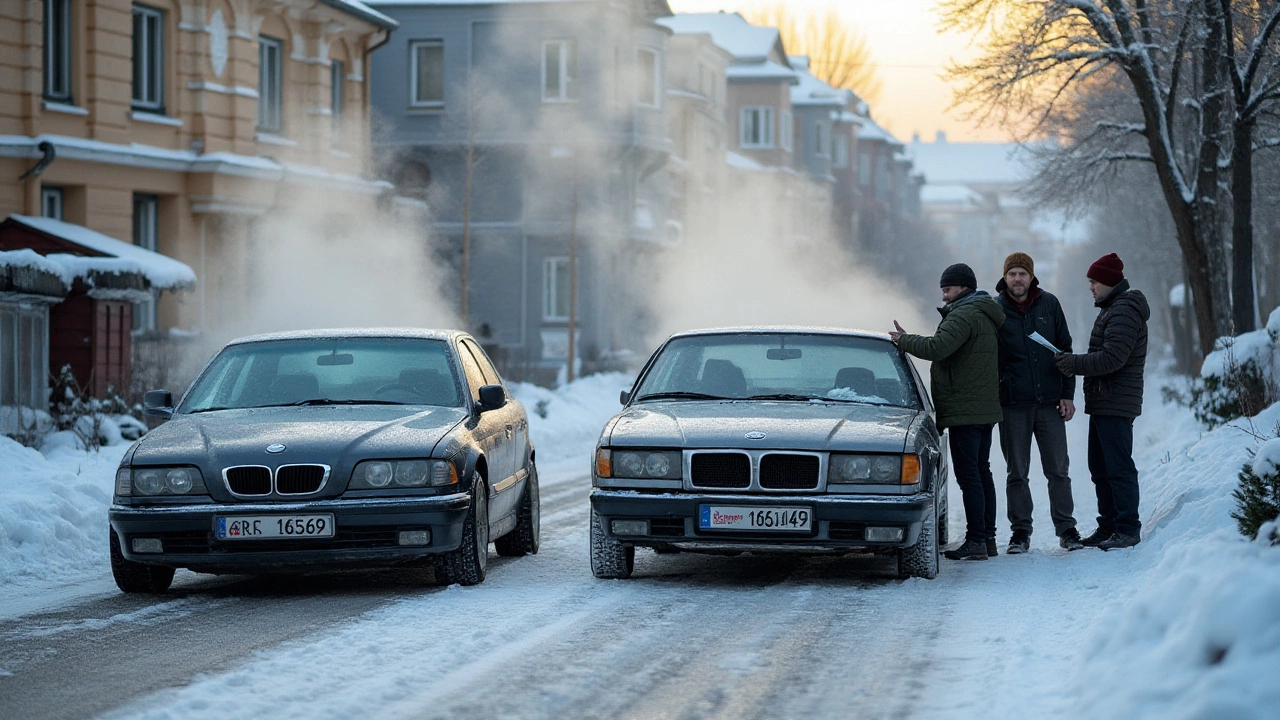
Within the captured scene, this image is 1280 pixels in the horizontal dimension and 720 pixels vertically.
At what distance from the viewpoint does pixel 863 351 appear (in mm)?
10500

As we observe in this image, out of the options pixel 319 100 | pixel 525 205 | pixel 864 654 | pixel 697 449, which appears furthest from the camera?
pixel 525 205

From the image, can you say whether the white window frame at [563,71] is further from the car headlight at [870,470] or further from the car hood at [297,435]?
the car headlight at [870,470]

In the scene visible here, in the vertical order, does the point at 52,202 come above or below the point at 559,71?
below

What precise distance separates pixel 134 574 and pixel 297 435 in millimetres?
1189

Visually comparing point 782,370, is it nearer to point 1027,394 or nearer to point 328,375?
point 1027,394

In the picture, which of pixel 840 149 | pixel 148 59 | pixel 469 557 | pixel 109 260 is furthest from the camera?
pixel 840 149

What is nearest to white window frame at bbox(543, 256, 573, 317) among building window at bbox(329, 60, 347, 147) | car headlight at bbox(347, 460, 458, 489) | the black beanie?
building window at bbox(329, 60, 347, 147)

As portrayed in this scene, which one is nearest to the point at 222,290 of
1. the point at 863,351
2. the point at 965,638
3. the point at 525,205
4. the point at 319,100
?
the point at 319,100

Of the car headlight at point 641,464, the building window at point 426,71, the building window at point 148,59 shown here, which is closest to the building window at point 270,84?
the building window at point 148,59

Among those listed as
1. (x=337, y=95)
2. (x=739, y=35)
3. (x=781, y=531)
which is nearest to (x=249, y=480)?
(x=781, y=531)

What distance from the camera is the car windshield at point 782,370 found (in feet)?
33.3

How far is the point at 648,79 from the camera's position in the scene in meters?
45.0

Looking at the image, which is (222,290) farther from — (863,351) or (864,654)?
(864,654)

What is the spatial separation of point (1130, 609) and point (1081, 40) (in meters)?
14.8
